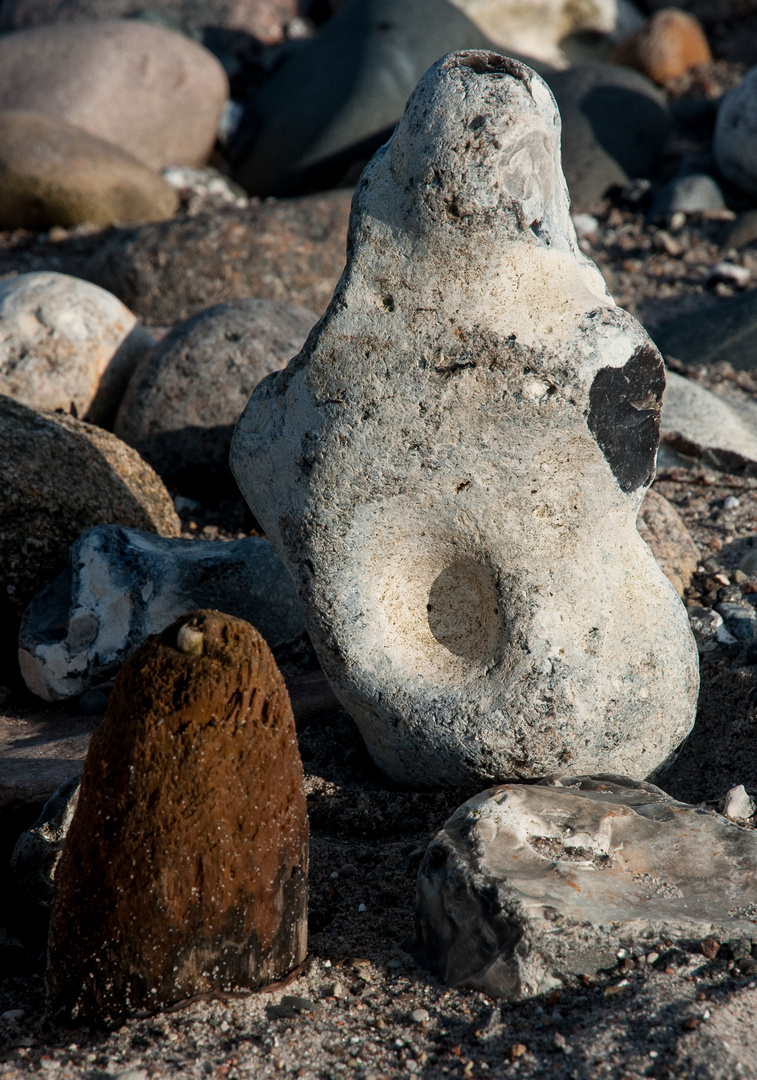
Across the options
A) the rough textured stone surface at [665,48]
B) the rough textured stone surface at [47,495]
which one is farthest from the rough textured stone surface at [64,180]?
the rough textured stone surface at [665,48]

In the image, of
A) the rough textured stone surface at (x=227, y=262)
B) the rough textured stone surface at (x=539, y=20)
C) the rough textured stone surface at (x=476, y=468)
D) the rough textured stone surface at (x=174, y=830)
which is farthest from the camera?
the rough textured stone surface at (x=539, y=20)

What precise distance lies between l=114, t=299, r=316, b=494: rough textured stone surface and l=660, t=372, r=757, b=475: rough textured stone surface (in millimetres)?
1896

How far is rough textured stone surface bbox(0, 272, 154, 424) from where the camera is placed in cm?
493

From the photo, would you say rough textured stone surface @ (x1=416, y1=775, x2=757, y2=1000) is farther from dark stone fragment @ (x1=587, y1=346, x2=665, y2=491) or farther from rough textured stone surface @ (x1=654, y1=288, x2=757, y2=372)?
rough textured stone surface @ (x1=654, y1=288, x2=757, y2=372)

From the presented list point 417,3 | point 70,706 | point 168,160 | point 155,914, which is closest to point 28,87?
point 168,160

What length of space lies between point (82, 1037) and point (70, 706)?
5.52ft

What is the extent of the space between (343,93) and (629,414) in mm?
7416

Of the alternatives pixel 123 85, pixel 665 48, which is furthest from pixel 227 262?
pixel 665 48

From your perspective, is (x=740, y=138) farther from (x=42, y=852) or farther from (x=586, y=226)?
(x=42, y=852)

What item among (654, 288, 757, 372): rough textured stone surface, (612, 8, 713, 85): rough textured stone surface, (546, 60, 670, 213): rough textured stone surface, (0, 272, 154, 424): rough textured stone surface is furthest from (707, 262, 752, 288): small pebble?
(612, 8, 713, 85): rough textured stone surface

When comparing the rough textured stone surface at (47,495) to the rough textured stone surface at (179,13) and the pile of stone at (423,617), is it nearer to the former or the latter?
the pile of stone at (423,617)

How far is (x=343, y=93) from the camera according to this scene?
8875mm

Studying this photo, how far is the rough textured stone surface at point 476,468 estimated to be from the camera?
7.89 feet

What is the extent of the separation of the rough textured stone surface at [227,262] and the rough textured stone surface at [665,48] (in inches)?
209
